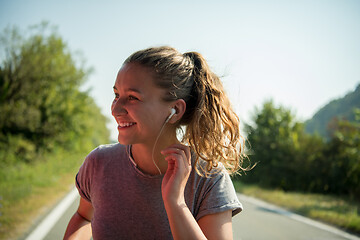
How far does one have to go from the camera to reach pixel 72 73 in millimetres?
23922

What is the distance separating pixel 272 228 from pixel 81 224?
14.5 ft

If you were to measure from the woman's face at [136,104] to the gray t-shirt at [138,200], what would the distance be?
228mm

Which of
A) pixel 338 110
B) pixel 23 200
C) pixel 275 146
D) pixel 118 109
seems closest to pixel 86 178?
pixel 118 109

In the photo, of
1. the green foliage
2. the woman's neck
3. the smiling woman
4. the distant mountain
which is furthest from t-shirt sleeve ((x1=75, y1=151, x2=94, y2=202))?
the green foliage

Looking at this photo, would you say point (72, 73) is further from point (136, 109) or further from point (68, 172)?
point (136, 109)

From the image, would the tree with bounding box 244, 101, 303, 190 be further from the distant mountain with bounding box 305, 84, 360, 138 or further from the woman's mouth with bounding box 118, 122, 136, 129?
the woman's mouth with bounding box 118, 122, 136, 129

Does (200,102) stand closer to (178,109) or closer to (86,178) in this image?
(178,109)

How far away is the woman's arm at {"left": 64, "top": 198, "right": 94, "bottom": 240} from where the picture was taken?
6.25 feet

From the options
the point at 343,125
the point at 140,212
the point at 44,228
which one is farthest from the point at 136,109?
the point at 343,125

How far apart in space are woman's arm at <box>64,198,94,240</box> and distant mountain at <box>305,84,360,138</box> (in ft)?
13.7

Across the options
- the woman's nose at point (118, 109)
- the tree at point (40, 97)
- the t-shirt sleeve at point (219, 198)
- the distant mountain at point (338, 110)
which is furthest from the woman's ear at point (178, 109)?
the tree at point (40, 97)

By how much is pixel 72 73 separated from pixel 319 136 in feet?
54.6

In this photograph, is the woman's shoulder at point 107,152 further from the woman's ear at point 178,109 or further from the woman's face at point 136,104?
the woman's ear at point 178,109

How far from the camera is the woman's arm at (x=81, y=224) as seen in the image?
6.25ft
